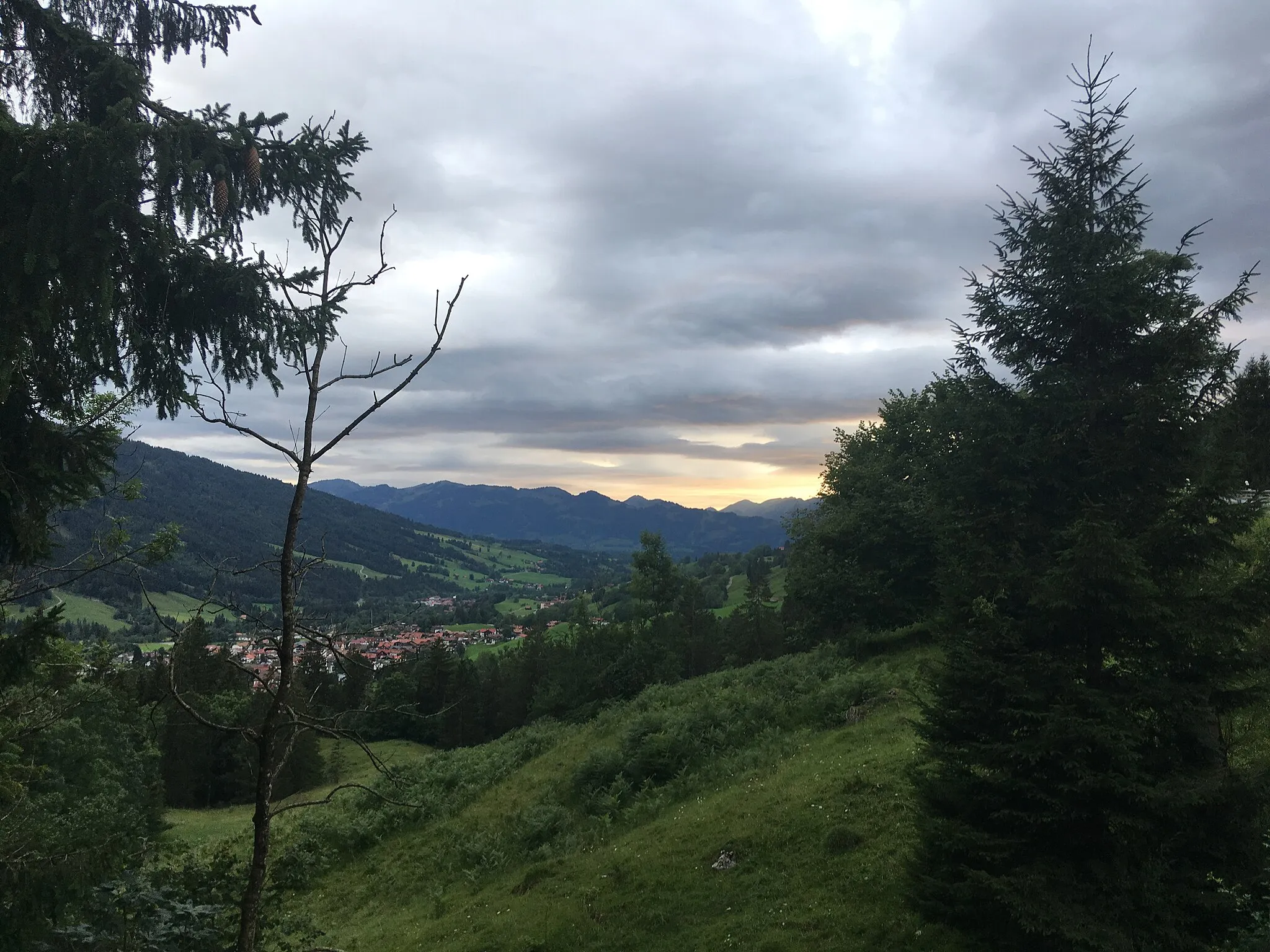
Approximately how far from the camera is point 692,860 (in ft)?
47.2

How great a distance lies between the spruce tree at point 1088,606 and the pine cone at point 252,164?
972cm

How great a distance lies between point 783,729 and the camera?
21641 mm

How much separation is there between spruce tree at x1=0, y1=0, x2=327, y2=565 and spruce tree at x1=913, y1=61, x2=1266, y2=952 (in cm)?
909

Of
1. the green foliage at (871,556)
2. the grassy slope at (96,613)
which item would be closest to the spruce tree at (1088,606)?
the green foliage at (871,556)

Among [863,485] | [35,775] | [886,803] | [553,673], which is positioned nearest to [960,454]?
[886,803]

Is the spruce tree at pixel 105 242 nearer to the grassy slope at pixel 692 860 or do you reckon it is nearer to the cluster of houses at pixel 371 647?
the cluster of houses at pixel 371 647

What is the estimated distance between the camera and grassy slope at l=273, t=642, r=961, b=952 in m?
11.6

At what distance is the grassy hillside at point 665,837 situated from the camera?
1177cm

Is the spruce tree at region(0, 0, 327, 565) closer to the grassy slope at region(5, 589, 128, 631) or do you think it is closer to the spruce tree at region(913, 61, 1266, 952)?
the spruce tree at region(913, 61, 1266, 952)

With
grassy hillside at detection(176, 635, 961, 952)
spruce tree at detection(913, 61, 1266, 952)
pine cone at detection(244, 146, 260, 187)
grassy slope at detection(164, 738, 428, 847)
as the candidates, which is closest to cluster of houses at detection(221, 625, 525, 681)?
grassy hillside at detection(176, 635, 961, 952)

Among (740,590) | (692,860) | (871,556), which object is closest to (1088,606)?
(692,860)

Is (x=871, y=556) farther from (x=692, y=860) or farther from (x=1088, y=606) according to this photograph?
(x=1088, y=606)

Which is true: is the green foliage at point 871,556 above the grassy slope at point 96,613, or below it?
above

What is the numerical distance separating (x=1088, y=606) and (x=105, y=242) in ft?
39.2
